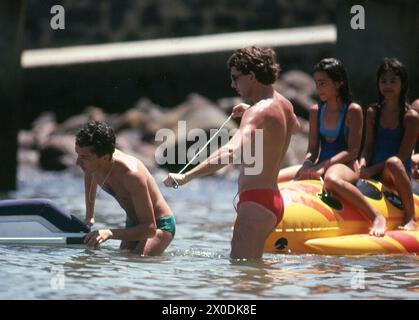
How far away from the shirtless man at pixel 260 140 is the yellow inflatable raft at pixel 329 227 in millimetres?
1306

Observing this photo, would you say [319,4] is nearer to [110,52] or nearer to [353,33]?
[110,52]

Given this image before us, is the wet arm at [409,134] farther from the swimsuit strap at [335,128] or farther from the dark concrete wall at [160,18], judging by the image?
the dark concrete wall at [160,18]

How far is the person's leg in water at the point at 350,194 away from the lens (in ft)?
29.4

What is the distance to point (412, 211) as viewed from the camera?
930 cm

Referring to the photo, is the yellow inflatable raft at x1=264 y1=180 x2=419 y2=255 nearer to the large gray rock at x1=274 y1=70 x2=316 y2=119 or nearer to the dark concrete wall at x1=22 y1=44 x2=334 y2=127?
the large gray rock at x1=274 y1=70 x2=316 y2=119

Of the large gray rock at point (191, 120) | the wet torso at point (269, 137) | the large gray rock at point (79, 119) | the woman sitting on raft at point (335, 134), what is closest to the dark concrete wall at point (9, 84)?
the large gray rock at point (191, 120)

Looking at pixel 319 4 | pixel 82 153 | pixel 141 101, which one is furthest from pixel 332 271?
pixel 319 4

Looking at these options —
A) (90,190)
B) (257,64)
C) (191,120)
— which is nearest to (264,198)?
(257,64)

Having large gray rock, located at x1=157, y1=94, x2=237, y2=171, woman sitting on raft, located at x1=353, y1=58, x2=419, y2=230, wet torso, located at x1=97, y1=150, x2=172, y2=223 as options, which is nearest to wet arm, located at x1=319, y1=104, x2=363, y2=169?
woman sitting on raft, located at x1=353, y1=58, x2=419, y2=230

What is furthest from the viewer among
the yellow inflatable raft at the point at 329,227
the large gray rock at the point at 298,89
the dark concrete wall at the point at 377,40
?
the large gray rock at the point at 298,89

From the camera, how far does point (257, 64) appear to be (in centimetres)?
740

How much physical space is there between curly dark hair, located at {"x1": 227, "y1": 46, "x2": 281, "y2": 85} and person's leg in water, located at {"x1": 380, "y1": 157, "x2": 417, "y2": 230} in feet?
6.92

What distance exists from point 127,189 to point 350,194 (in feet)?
6.48

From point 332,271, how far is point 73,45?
1480 cm
